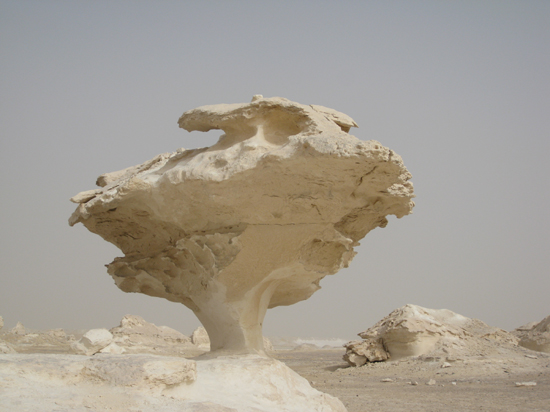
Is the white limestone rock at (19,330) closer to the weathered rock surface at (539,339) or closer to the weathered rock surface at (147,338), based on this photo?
the weathered rock surface at (147,338)

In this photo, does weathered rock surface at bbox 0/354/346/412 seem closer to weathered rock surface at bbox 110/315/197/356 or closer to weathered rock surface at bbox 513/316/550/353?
weathered rock surface at bbox 110/315/197/356

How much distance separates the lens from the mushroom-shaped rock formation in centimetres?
586

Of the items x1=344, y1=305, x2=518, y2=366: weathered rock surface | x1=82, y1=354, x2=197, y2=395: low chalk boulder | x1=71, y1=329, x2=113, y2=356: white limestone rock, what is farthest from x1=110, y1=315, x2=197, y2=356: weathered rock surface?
x1=82, y1=354, x2=197, y2=395: low chalk boulder

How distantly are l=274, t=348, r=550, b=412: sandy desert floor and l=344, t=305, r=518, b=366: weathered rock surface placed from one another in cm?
33

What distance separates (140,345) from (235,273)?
1011 cm

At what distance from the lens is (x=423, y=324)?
11.6 meters

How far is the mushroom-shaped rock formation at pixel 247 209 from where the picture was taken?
5.86 meters

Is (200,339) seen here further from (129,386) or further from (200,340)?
(129,386)

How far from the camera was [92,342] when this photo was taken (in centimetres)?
754

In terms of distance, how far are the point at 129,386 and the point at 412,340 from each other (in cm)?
882

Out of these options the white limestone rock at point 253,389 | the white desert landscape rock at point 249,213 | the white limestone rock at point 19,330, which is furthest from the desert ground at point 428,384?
the white limestone rock at point 19,330

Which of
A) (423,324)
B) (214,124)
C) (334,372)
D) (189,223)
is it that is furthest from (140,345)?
(214,124)

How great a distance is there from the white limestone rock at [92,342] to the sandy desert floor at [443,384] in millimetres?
3786

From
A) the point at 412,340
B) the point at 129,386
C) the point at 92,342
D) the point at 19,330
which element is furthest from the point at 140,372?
the point at 19,330
